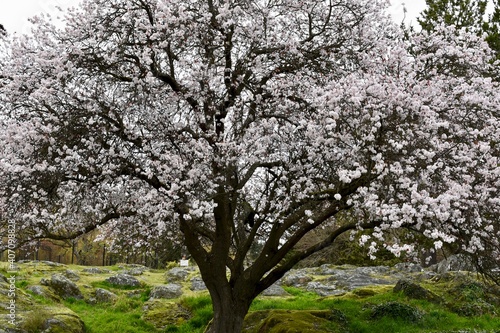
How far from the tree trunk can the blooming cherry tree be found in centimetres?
4

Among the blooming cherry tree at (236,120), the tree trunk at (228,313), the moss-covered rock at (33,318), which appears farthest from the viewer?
the moss-covered rock at (33,318)

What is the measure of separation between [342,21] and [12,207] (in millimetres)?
10371

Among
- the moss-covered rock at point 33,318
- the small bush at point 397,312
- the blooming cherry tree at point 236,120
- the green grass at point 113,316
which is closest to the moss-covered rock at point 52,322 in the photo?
the moss-covered rock at point 33,318

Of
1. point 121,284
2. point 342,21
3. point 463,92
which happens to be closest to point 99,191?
point 342,21

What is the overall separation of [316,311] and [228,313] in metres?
3.90

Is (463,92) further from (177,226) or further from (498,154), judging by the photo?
(177,226)

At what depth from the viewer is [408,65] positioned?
37.1 ft

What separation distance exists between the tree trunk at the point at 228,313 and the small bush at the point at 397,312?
5372 mm

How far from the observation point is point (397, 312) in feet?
53.5

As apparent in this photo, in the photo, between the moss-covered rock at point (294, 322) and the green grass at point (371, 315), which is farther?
the green grass at point (371, 315)

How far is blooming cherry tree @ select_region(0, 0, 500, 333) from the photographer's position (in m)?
9.82

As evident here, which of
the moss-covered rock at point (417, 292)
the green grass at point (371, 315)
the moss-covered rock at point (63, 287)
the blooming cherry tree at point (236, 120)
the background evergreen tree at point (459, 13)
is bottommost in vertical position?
the green grass at point (371, 315)

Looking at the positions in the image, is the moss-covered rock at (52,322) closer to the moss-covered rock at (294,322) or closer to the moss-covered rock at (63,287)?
the moss-covered rock at (63,287)

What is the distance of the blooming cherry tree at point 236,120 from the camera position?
982 cm
